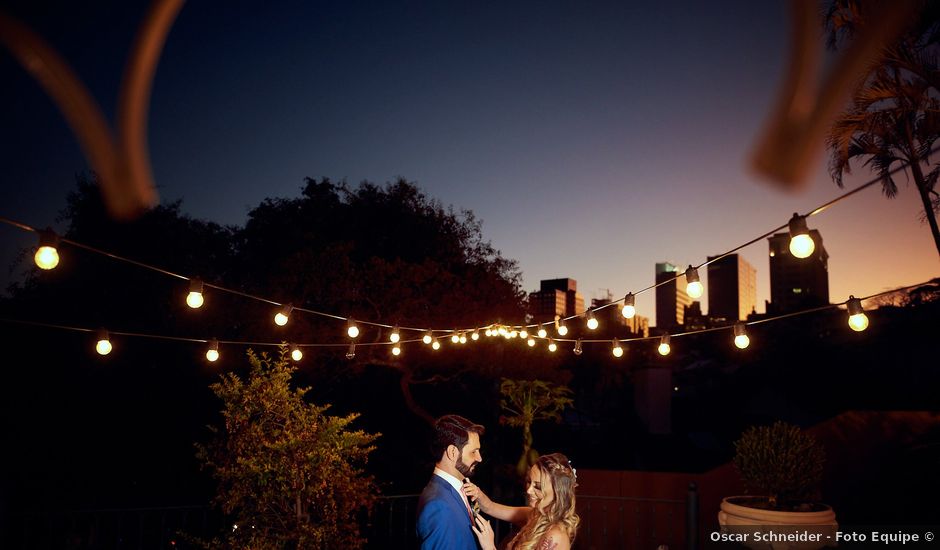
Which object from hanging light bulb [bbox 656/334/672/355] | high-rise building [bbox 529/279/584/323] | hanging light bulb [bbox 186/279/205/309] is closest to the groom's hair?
hanging light bulb [bbox 186/279/205/309]

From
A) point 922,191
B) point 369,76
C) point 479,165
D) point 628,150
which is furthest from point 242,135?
point 922,191

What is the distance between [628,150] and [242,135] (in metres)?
10.1

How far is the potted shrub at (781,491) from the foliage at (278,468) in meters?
3.94

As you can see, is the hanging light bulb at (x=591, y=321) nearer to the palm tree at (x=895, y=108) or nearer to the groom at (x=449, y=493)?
the groom at (x=449, y=493)

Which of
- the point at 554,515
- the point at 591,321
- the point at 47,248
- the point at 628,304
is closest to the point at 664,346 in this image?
the point at 591,321

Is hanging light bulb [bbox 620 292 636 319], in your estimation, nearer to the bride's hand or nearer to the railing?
the railing

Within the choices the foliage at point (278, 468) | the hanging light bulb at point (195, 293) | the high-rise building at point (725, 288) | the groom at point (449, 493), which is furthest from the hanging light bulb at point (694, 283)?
the high-rise building at point (725, 288)

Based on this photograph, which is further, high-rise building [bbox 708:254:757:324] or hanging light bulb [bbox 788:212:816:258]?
high-rise building [bbox 708:254:757:324]

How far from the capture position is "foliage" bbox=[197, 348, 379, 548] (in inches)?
223

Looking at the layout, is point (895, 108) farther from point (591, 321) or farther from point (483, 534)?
point (483, 534)

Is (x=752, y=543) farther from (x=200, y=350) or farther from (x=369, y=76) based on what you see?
(x=200, y=350)

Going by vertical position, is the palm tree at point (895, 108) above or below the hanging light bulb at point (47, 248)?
above

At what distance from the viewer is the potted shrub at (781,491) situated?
18.9 feet

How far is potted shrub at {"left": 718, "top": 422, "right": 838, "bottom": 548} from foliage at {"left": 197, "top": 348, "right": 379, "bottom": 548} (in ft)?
12.9
